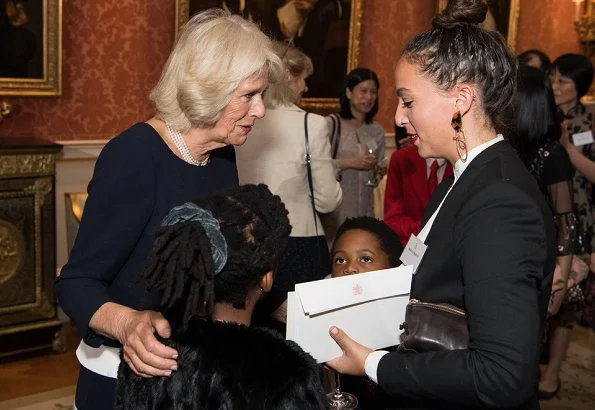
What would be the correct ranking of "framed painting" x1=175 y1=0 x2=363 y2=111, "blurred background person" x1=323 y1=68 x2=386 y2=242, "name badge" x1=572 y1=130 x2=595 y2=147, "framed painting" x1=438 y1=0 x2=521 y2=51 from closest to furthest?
"blurred background person" x1=323 y1=68 x2=386 y2=242
"name badge" x1=572 y1=130 x2=595 y2=147
"framed painting" x1=175 y1=0 x2=363 y2=111
"framed painting" x1=438 y1=0 x2=521 y2=51

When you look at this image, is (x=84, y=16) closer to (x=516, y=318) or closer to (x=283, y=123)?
(x=283, y=123)

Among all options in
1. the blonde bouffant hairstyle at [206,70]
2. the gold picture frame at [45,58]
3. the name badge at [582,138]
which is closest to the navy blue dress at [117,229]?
the blonde bouffant hairstyle at [206,70]

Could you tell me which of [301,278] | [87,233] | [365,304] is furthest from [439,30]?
[301,278]

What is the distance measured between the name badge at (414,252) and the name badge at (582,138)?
3454mm

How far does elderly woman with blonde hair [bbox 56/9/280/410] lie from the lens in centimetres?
183

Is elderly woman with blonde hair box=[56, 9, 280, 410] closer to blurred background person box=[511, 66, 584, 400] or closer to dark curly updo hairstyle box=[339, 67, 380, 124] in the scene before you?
blurred background person box=[511, 66, 584, 400]

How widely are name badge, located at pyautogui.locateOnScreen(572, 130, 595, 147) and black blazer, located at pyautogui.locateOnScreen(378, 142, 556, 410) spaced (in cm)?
349

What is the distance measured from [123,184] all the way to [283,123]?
5.69ft

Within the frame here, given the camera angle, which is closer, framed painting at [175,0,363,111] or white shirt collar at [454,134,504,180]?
white shirt collar at [454,134,504,180]

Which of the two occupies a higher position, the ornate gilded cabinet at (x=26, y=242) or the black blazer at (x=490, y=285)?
the black blazer at (x=490, y=285)

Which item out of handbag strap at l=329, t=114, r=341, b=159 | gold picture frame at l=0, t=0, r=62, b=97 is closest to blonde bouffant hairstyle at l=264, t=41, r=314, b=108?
handbag strap at l=329, t=114, r=341, b=159

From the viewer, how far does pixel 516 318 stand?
54.1 inches

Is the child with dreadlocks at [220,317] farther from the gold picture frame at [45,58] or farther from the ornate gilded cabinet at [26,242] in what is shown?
the gold picture frame at [45,58]

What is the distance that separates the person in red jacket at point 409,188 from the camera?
3.44 metres
